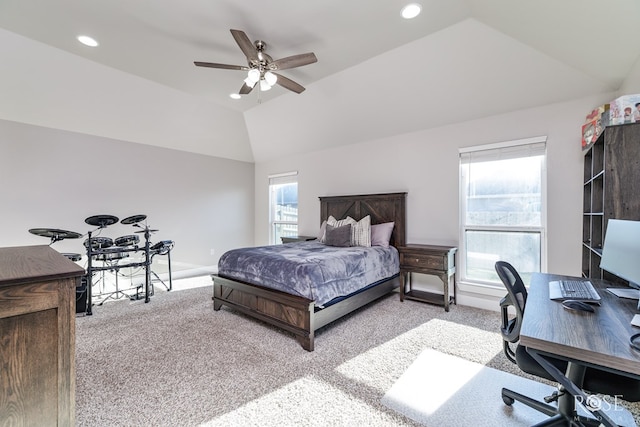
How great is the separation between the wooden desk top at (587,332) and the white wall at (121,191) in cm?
554

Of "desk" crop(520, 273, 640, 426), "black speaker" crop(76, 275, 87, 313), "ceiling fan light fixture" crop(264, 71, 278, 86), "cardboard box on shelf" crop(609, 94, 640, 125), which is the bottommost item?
"black speaker" crop(76, 275, 87, 313)

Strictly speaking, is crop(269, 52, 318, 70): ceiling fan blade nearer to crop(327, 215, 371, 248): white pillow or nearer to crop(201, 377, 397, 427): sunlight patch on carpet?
crop(327, 215, 371, 248): white pillow

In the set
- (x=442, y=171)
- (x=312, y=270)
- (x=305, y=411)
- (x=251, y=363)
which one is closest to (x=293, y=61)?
(x=312, y=270)

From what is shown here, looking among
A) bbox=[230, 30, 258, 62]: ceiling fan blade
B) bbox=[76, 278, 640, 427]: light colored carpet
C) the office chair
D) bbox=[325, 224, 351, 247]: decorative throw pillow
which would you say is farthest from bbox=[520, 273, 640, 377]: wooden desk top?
bbox=[230, 30, 258, 62]: ceiling fan blade

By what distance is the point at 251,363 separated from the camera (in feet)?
7.47

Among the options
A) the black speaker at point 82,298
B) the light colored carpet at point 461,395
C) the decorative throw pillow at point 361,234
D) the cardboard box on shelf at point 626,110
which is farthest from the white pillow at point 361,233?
the black speaker at point 82,298

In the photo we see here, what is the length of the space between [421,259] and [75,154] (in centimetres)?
545

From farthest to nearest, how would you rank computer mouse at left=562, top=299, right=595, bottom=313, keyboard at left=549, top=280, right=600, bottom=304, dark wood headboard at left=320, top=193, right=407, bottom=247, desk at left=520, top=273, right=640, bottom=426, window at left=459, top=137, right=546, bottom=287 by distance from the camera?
1. dark wood headboard at left=320, top=193, right=407, bottom=247
2. window at left=459, top=137, right=546, bottom=287
3. keyboard at left=549, top=280, right=600, bottom=304
4. computer mouse at left=562, top=299, right=595, bottom=313
5. desk at left=520, top=273, right=640, bottom=426

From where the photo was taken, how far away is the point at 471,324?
3047 mm

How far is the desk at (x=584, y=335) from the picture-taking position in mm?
933

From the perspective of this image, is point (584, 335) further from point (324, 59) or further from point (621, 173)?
point (324, 59)

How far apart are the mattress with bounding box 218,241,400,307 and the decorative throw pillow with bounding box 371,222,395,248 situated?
312 millimetres

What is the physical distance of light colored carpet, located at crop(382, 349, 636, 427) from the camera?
1652 millimetres

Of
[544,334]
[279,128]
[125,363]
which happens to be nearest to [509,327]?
[544,334]
